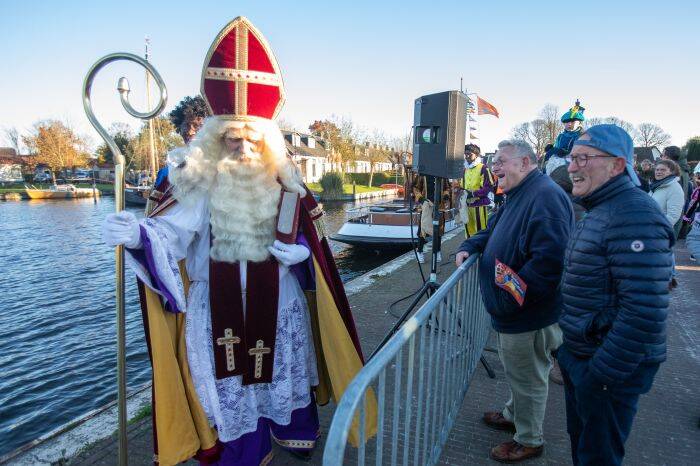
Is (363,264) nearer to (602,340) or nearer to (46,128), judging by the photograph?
(602,340)

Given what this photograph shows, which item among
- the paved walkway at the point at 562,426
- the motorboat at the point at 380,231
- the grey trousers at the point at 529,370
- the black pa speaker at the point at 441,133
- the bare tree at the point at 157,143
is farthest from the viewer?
the bare tree at the point at 157,143

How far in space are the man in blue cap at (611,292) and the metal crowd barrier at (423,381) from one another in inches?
24.3

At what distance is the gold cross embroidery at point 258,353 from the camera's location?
2.31 metres

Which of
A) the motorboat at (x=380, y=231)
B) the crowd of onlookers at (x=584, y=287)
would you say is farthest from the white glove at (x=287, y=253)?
the motorboat at (x=380, y=231)

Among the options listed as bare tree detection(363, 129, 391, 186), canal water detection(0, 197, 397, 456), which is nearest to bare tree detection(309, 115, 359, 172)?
bare tree detection(363, 129, 391, 186)

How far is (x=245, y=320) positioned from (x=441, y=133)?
9.71 ft

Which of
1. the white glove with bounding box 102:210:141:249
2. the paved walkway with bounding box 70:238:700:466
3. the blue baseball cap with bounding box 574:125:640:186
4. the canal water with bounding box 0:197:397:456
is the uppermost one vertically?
the blue baseball cap with bounding box 574:125:640:186

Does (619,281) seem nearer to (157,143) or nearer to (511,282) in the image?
(511,282)

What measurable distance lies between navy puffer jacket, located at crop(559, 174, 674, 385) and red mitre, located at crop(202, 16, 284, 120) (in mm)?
1792

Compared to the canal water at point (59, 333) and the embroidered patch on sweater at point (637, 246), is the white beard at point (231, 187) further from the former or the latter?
the canal water at point (59, 333)

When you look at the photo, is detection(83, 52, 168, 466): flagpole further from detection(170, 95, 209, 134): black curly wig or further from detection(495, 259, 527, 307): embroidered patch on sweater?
detection(495, 259, 527, 307): embroidered patch on sweater

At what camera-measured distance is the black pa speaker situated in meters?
4.25

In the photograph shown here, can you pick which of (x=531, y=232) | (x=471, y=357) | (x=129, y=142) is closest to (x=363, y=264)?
(x=471, y=357)

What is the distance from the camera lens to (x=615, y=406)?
1.79 meters
